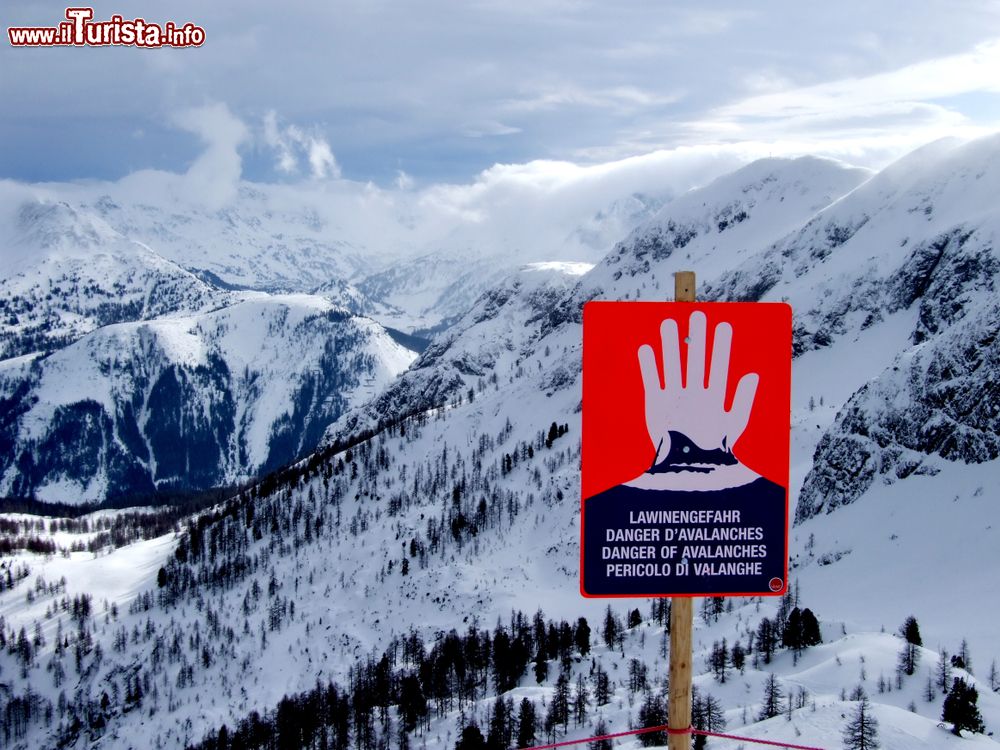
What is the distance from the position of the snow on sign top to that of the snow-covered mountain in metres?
35.6

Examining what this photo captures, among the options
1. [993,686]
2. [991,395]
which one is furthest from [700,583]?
[991,395]

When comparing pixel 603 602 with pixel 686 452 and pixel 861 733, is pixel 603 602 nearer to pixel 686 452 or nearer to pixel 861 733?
pixel 861 733

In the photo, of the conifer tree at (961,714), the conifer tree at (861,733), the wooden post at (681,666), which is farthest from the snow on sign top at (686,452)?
the conifer tree at (961,714)

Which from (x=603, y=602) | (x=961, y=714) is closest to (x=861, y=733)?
(x=961, y=714)

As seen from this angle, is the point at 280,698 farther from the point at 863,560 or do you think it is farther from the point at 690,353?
the point at 690,353

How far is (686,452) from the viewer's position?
10.1 metres

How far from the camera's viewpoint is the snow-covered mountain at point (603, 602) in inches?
2790

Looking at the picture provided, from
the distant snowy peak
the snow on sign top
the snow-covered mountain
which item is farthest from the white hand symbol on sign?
the distant snowy peak

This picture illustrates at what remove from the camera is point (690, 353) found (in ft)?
32.4

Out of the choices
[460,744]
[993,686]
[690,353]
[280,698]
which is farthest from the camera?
[280,698]

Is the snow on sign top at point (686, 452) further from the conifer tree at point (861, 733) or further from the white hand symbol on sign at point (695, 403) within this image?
the conifer tree at point (861, 733)

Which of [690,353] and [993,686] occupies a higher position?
[690,353]

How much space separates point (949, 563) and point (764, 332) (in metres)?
85.6

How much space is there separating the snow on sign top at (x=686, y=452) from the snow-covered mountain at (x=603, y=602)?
35636 mm
